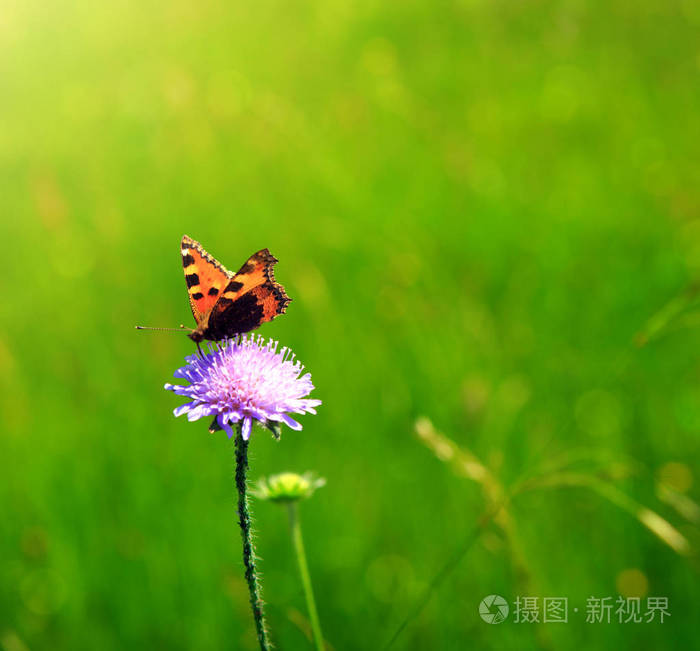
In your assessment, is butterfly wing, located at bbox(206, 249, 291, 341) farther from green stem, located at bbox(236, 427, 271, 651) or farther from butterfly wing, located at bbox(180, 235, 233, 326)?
green stem, located at bbox(236, 427, 271, 651)

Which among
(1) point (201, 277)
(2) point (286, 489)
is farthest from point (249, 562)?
(1) point (201, 277)

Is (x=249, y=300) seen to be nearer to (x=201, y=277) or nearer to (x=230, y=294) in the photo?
(x=230, y=294)

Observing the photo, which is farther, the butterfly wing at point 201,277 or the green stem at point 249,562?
the butterfly wing at point 201,277

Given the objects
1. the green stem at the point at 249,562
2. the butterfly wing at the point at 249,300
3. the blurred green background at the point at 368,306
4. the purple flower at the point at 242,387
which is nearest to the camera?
the green stem at the point at 249,562

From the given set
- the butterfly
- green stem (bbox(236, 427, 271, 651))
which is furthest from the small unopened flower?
the butterfly

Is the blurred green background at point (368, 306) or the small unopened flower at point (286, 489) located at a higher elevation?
the blurred green background at point (368, 306)

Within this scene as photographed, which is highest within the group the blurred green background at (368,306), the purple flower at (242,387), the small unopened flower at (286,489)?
the blurred green background at (368,306)

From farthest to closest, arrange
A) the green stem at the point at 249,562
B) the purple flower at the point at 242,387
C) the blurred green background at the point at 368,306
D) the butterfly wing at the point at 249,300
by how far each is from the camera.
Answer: the blurred green background at the point at 368,306, the butterfly wing at the point at 249,300, the purple flower at the point at 242,387, the green stem at the point at 249,562

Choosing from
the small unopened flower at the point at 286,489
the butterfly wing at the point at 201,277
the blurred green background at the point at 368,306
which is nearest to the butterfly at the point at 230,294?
the butterfly wing at the point at 201,277

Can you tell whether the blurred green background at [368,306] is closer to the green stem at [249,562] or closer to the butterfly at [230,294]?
the green stem at [249,562]
